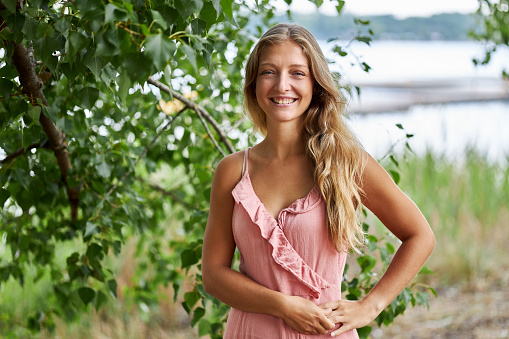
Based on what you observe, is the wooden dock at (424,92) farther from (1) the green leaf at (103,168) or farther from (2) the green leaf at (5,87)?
(2) the green leaf at (5,87)

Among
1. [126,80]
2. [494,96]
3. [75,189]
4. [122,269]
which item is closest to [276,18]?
[75,189]

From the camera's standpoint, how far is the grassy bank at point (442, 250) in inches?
131

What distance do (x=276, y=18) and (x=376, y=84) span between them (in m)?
12.2

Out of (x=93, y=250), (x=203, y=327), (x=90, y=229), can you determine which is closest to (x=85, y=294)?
(x=93, y=250)

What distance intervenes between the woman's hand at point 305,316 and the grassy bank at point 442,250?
75.0 inches

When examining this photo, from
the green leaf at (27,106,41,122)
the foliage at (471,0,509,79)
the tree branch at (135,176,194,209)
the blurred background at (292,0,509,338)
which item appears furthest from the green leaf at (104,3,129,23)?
the foliage at (471,0,509,79)

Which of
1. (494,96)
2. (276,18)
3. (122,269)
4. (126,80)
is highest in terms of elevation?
(494,96)

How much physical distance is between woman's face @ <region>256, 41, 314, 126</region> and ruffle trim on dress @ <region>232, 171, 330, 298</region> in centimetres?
22

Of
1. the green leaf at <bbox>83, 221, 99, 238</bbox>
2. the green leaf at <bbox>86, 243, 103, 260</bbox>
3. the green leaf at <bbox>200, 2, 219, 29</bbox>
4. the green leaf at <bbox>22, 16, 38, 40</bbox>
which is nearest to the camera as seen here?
the green leaf at <bbox>200, 2, 219, 29</bbox>

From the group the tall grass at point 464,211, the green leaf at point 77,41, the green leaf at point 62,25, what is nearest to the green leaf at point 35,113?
the green leaf at point 62,25

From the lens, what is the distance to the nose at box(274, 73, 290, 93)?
4.70ft

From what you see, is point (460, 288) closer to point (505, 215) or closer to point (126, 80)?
point (505, 215)

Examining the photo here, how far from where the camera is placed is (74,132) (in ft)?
6.20

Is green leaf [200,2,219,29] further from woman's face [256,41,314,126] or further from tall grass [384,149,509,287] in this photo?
tall grass [384,149,509,287]
